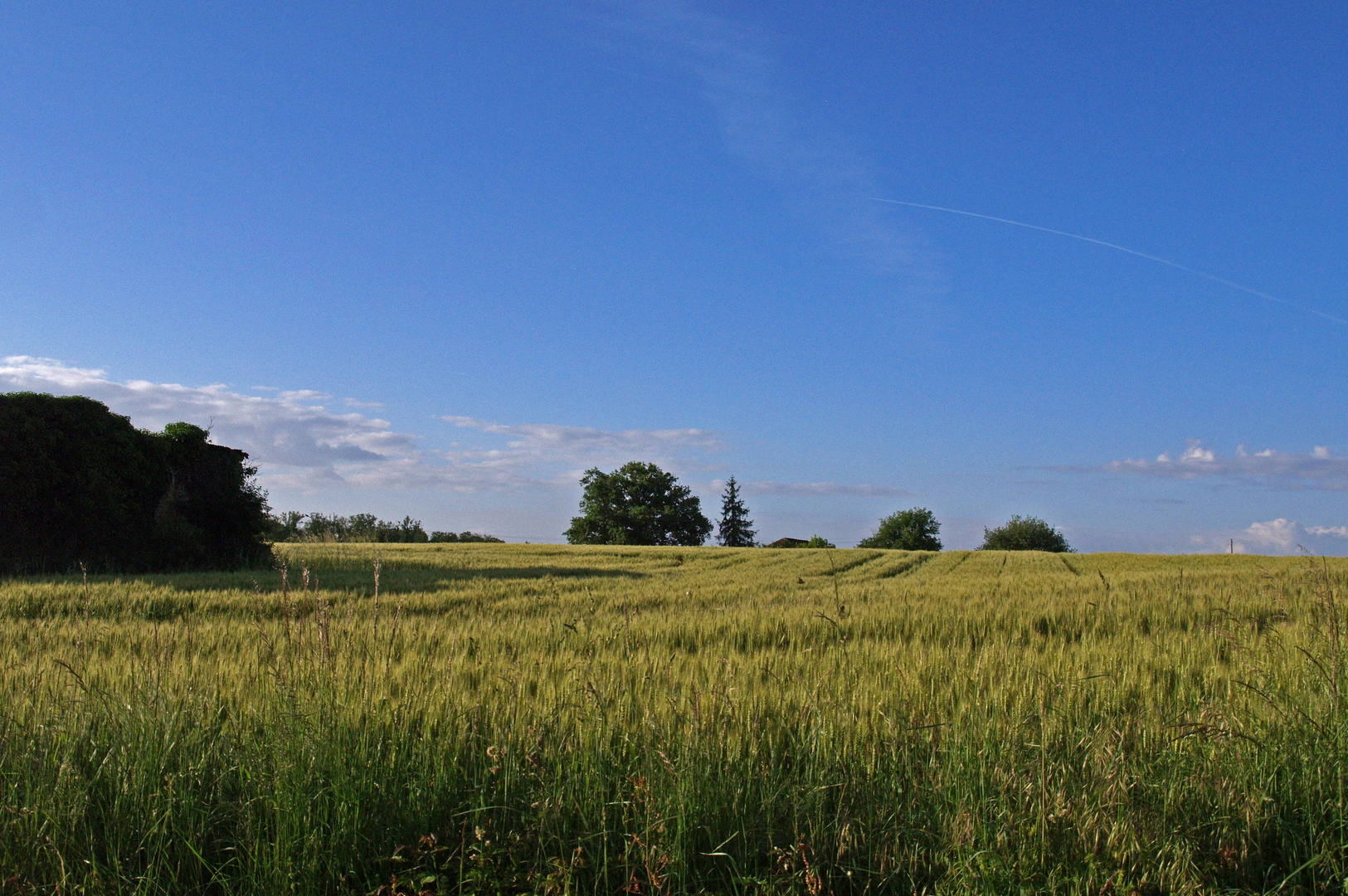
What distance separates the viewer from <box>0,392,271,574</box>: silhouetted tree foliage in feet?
52.7

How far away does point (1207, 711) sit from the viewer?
3.41 m

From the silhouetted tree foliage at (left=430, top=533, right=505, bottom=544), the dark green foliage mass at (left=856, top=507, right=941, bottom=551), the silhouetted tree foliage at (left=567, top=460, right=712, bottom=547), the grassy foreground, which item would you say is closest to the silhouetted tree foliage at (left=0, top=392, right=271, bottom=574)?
the grassy foreground

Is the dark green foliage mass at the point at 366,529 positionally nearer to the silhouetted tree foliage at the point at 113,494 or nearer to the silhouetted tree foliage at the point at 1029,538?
the silhouetted tree foliage at the point at 113,494

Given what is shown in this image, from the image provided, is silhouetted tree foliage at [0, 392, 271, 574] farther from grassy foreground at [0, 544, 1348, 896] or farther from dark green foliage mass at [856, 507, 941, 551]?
dark green foliage mass at [856, 507, 941, 551]

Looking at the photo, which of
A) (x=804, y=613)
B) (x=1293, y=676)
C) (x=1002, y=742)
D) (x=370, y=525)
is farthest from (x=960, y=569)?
(x=370, y=525)

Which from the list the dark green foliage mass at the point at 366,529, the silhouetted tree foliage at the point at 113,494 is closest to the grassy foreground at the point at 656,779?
the silhouetted tree foliage at the point at 113,494

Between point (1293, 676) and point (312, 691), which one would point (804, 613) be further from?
point (312, 691)

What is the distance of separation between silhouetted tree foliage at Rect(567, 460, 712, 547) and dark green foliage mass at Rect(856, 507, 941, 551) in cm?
2467

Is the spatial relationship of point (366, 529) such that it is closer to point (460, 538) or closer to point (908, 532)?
point (460, 538)

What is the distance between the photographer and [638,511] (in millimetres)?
66375

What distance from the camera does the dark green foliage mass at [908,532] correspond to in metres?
80.6

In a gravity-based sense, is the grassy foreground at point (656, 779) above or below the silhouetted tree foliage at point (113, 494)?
below

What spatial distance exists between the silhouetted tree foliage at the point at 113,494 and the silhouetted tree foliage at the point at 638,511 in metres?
46.4

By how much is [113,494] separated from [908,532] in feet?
245
